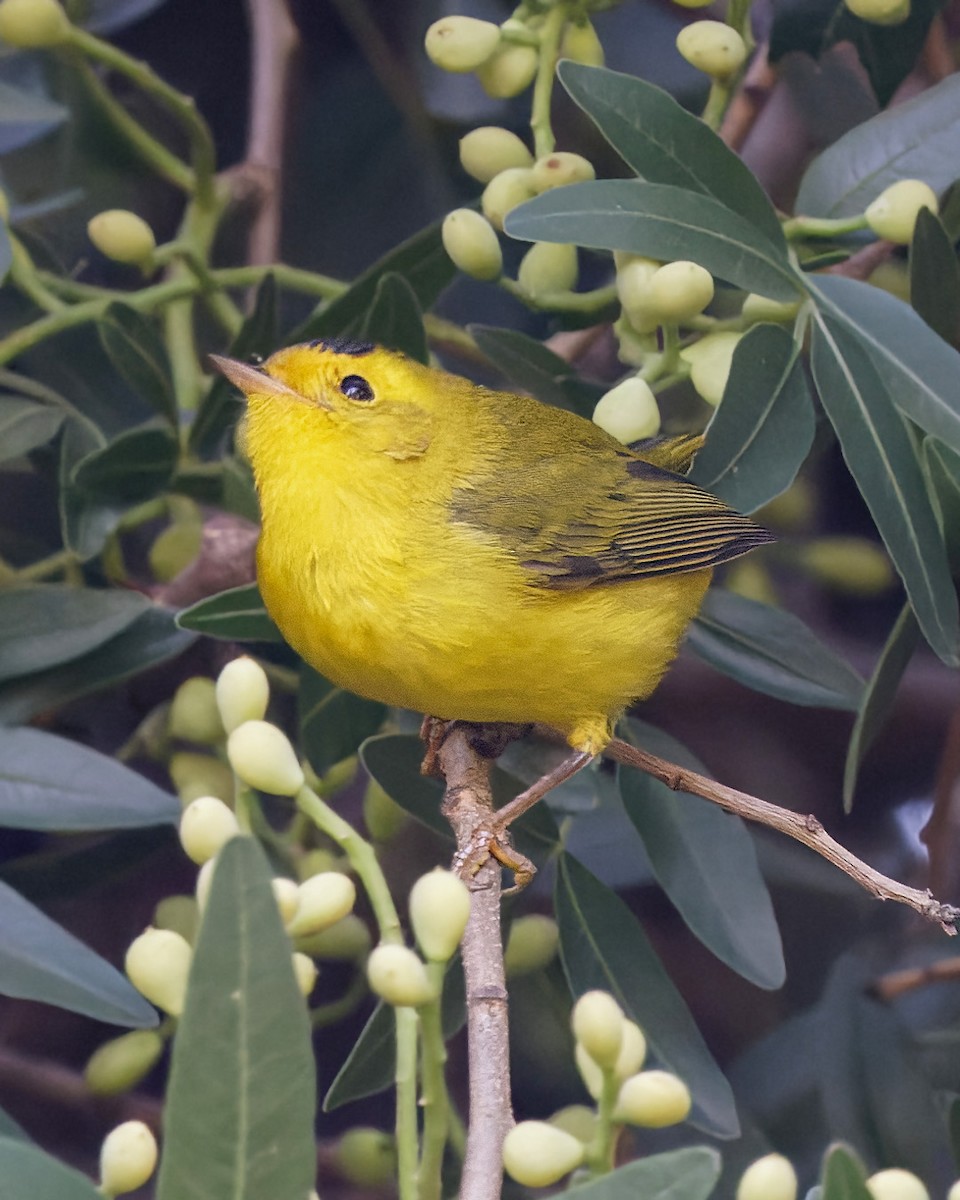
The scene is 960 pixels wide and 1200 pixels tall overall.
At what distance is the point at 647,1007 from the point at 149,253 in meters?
1.42

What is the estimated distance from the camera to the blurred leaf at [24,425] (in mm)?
2195

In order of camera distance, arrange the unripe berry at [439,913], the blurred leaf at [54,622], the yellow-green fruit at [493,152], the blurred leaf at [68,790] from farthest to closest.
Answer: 1. the yellow-green fruit at [493,152]
2. the blurred leaf at [54,622]
3. the blurred leaf at [68,790]
4. the unripe berry at [439,913]

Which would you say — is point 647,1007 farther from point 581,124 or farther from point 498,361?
point 581,124

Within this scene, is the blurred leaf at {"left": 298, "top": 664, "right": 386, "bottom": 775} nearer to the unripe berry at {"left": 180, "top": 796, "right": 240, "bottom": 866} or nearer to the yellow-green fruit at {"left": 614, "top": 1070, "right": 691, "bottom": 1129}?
the unripe berry at {"left": 180, "top": 796, "right": 240, "bottom": 866}

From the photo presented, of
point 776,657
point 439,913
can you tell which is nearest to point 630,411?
point 776,657

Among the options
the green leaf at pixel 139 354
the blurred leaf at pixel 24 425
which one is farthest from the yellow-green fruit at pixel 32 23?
the blurred leaf at pixel 24 425

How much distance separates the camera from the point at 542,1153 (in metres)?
1.09

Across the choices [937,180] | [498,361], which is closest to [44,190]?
[498,361]

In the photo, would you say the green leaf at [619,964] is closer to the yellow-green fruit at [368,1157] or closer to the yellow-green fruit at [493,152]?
the yellow-green fruit at [368,1157]

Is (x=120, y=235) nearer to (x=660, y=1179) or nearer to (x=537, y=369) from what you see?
(x=537, y=369)

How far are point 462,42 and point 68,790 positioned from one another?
1237mm

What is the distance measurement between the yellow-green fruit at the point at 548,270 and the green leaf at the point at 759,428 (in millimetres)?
387

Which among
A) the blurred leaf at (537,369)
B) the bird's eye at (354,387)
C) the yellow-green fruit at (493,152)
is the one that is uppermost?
the yellow-green fruit at (493,152)

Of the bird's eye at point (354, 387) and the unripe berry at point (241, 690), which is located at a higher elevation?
the bird's eye at point (354, 387)
